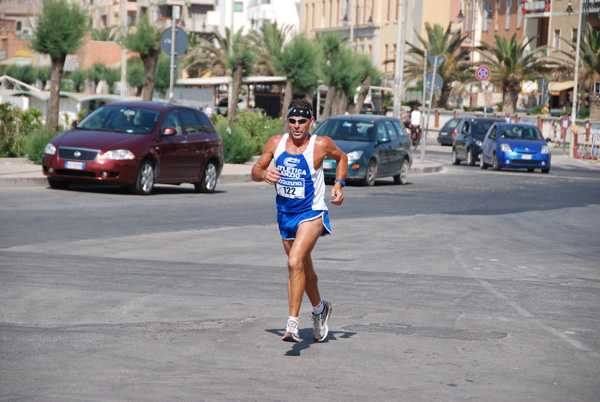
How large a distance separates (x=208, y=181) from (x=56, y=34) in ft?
32.9

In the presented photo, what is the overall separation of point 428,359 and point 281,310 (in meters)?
1.98

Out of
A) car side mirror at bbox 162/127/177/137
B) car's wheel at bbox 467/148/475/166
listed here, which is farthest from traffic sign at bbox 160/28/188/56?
car's wheel at bbox 467/148/475/166

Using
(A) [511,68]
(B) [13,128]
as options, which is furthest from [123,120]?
(A) [511,68]

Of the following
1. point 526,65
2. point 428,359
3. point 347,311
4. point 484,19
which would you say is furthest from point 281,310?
point 484,19

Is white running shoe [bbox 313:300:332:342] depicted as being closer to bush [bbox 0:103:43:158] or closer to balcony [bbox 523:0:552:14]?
bush [bbox 0:103:43:158]

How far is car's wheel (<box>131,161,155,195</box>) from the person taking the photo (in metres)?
20.1

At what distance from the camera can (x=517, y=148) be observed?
36.6 meters

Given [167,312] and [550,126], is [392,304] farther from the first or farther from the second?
[550,126]

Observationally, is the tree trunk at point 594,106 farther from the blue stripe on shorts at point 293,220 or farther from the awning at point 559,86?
the blue stripe on shorts at point 293,220

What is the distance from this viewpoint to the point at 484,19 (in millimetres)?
91750

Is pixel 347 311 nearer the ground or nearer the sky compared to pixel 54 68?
nearer the ground

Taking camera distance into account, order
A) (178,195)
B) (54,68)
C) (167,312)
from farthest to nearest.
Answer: (54,68), (178,195), (167,312)

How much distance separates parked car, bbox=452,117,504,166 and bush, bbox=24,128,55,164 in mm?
18687

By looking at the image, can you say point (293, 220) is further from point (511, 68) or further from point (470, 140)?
point (511, 68)
